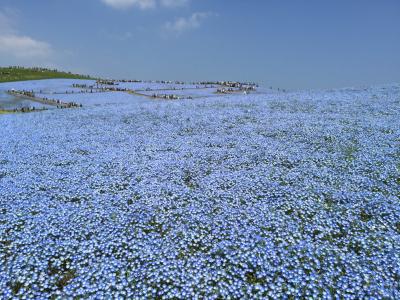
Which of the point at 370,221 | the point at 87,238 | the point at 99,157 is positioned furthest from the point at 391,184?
the point at 99,157

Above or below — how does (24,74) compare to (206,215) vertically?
above

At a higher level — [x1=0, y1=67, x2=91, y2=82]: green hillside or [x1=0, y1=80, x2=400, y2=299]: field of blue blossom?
[x1=0, y1=67, x2=91, y2=82]: green hillside

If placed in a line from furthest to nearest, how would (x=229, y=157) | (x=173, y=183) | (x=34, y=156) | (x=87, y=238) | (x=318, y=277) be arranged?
(x=34, y=156) < (x=229, y=157) < (x=173, y=183) < (x=87, y=238) < (x=318, y=277)

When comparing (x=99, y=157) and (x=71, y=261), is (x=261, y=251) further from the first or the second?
(x=99, y=157)

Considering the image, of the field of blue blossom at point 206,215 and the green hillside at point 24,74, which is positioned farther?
the green hillside at point 24,74

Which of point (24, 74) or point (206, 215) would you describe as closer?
point (206, 215)

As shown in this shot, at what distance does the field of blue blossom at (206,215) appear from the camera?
6750 millimetres

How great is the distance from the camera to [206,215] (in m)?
9.05

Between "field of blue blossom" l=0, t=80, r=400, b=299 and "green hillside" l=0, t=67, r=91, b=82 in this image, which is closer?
"field of blue blossom" l=0, t=80, r=400, b=299

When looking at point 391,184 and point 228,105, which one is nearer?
point 391,184

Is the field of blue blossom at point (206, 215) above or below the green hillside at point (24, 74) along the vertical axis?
below

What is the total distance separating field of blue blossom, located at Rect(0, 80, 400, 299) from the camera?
6.75 meters

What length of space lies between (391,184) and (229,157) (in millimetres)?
6359

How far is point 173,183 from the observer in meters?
11.2
